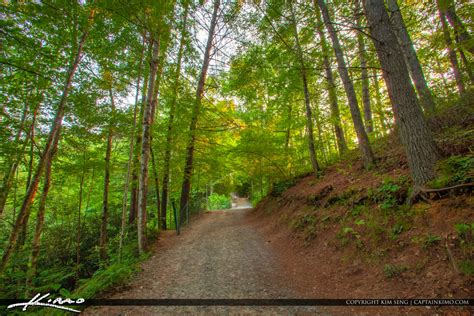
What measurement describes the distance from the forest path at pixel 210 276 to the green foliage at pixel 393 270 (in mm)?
1222

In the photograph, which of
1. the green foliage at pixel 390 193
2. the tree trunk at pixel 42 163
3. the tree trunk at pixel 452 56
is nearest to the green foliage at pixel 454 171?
the green foliage at pixel 390 193

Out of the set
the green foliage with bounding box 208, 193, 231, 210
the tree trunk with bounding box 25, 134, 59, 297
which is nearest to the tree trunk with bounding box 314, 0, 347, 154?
the tree trunk with bounding box 25, 134, 59, 297

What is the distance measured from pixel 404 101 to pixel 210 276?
5.30 metres

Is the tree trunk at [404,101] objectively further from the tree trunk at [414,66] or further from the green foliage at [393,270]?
the tree trunk at [414,66]

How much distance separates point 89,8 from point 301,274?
8663mm

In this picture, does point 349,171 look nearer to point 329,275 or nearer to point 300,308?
point 329,275

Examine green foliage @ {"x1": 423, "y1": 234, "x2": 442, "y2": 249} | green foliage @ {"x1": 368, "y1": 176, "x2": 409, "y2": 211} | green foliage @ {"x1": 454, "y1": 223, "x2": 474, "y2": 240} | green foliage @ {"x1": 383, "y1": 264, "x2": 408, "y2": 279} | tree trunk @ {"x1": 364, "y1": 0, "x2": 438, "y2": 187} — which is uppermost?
tree trunk @ {"x1": 364, "y1": 0, "x2": 438, "y2": 187}

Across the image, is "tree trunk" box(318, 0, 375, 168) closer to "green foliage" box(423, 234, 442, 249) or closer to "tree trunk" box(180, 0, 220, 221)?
"green foliage" box(423, 234, 442, 249)

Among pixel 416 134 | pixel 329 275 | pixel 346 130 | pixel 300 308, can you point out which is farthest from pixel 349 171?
pixel 346 130

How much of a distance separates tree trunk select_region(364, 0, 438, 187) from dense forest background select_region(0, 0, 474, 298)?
22 mm

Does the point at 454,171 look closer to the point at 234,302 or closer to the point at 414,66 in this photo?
the point at 234,302

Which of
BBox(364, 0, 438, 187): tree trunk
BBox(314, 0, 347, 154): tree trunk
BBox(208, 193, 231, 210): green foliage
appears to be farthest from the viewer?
BBox(208, 193, 231, 210): green foliage

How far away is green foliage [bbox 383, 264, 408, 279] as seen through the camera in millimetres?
2687

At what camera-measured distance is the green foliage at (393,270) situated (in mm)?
2687
